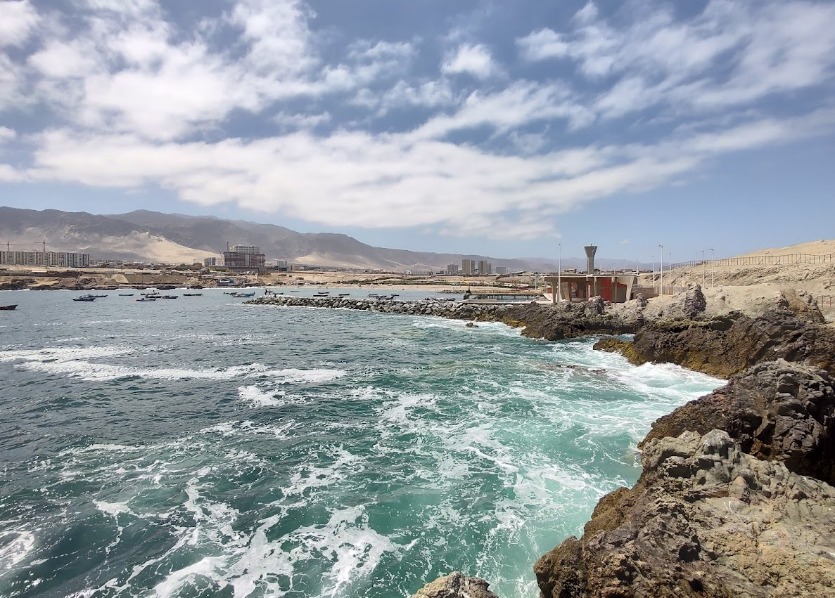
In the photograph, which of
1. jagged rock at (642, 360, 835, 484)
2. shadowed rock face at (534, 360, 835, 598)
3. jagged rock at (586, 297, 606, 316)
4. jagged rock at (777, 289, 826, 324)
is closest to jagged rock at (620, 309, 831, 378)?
jagged rock at (777, 289, 826, 324)

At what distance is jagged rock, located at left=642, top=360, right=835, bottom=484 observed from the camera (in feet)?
27.8

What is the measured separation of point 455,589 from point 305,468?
7572 mm

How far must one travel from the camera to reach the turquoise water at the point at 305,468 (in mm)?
8000

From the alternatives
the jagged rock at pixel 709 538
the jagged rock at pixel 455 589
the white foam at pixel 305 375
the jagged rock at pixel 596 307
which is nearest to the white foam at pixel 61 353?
the white foam at pixel 305 375

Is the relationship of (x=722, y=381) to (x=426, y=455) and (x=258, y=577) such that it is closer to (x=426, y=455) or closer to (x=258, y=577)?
(x=426, y=455)

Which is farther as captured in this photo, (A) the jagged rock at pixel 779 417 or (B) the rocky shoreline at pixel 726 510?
(A) the jagged rock at pixel 779 417

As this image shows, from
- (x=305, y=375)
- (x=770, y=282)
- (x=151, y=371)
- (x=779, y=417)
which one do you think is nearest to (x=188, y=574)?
(x=779, y=417)

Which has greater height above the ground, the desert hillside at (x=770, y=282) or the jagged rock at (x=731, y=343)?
the desert hillside at (x=770, y=282)

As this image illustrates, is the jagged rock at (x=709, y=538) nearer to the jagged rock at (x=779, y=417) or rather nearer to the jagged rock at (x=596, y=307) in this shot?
the jagged rock at (x=779, y=417)

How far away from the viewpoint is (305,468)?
12.1 m

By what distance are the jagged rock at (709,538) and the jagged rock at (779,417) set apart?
1842 mm

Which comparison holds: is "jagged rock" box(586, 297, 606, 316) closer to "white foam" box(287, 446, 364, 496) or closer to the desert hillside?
the desert hillside

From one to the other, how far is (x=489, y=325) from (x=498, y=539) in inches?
1461

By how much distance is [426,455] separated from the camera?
1273 cm
